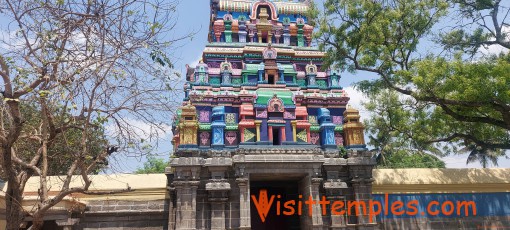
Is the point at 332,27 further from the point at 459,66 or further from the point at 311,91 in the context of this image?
the point at 459,66

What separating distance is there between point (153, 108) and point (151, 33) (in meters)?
1.51

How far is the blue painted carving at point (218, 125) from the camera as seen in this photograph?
13.5 m

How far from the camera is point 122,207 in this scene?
12711 mm

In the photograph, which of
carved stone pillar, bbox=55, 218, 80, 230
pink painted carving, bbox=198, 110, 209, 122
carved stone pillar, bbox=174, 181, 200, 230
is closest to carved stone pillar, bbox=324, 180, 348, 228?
carved stone pillar, bbox=174, 181, 200, 230

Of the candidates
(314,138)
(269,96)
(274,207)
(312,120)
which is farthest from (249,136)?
(274,207)

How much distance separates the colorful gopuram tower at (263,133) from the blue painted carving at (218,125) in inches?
1.6

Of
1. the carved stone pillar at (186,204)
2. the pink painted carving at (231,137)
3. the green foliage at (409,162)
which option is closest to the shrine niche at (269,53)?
the pink painted carving at (231,137)

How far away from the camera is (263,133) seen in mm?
13922

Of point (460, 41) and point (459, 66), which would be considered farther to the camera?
point (460, 41)

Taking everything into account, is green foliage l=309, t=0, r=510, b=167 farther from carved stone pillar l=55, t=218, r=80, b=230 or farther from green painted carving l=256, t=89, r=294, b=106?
carved stone pillar l=55, t=218, r=80, b=230

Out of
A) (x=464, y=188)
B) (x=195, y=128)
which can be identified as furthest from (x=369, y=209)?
(x=195, y=128)

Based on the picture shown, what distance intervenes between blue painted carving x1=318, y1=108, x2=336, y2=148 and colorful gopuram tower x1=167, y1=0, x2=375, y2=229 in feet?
0.13

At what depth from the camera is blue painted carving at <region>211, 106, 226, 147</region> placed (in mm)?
13531

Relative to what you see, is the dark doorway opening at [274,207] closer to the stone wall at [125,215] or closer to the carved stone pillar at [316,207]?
the carved stone pillar at [316,207]
